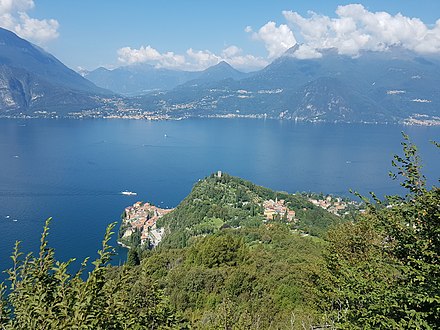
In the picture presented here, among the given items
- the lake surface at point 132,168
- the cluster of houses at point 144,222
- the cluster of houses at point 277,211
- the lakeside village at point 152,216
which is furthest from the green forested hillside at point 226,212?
the lake surface at point 132,168

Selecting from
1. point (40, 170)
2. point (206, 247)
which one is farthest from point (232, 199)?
point (40, 170)

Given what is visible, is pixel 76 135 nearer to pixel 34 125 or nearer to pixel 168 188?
pixel 34 125

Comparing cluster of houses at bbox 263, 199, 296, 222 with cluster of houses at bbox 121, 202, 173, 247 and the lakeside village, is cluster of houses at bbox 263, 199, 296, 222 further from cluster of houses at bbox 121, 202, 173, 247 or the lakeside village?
cluster of houses at bbox 121, 202, 173, 247

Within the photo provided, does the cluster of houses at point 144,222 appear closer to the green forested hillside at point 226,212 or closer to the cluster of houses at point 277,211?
the green forested hillside at point 226,212

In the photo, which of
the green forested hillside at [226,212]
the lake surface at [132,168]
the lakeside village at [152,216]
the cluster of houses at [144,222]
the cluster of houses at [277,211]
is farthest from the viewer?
the lake surface at [132,168]

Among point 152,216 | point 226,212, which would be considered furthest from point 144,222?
point 226,212
